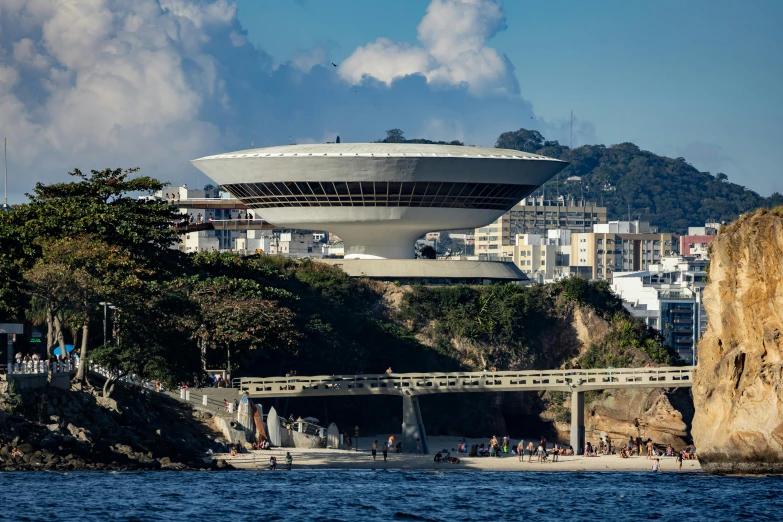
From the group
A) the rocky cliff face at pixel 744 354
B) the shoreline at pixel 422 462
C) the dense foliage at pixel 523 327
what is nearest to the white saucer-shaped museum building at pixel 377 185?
the dense foliage at pixel 523 327

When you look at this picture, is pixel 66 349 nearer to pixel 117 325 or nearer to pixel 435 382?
pixel 117 325

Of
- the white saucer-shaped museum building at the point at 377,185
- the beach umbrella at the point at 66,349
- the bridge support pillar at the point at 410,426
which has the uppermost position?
the white saucer-shaped museum building at the point at 377,185

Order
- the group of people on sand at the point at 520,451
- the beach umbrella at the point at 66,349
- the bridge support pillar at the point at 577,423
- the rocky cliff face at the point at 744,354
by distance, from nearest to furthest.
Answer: the rocky cliff face at the point at 744,354 → the beach umbrella at the point at 66,349 → the group of people on sand at the point at 520,451 → the bridge support pillar at the point at 577,423

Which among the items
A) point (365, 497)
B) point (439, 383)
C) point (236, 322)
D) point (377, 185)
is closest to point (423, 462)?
point (439, 383)

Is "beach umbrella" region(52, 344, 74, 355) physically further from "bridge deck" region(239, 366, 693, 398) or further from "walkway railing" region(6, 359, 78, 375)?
"bridge deck" region(239, 366, 693, 398)

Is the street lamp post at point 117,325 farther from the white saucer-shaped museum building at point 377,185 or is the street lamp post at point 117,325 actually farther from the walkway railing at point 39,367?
the white saucer-shaped museum building at point 377,185

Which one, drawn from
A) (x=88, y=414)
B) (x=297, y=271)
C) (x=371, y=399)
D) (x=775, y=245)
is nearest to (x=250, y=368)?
(x=371, y=399)
